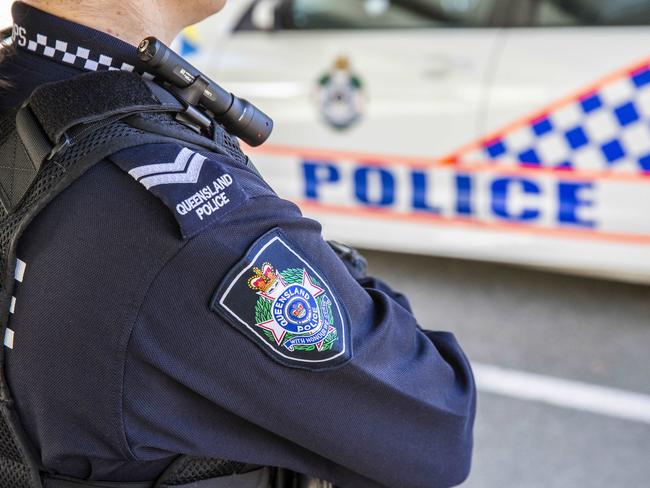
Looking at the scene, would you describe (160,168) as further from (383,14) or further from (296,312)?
(383,14)

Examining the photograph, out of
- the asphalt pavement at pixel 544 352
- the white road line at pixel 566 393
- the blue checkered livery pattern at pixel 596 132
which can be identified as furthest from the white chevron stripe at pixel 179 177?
the blue checkered livery pattern at pixel 596 132

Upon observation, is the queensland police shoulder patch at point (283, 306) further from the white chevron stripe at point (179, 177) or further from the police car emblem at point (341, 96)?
the police car emblem at point (341, 96)

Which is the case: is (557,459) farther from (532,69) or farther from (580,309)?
(532,69)

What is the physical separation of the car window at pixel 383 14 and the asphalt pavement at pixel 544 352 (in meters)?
1.10

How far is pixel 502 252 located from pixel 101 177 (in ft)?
9.57

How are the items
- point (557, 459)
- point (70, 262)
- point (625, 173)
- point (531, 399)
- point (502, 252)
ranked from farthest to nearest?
point (502, 252)
point (625, 173)
point (531, 399)
point (557, 459)
point (70, 262)

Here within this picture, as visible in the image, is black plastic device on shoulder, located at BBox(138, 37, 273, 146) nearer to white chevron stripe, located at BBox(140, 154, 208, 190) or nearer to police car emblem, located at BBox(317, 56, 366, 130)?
white chevron stripe, located at BBox(140, 154, 208, 190)

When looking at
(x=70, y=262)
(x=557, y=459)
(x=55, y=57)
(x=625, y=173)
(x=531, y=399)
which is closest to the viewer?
(x=70, y=262)

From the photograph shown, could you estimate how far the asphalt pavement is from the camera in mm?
2791

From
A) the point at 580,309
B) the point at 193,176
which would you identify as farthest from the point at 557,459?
the point at 193,176

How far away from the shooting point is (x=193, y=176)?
960 millimetres

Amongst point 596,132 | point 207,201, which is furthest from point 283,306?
point 596,132

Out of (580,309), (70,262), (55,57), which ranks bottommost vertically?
(580,309)

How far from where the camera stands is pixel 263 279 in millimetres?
958
